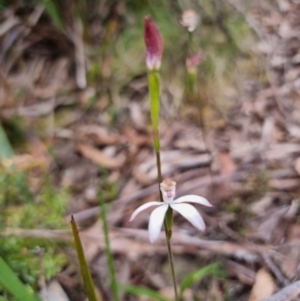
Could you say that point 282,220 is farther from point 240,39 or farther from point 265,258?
point 240,39

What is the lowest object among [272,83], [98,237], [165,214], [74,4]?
[98,237]

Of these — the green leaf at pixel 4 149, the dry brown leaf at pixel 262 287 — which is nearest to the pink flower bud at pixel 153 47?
the dry brown leaf at pixel 262 287

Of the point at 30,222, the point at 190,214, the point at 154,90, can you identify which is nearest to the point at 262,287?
the point at 190,214

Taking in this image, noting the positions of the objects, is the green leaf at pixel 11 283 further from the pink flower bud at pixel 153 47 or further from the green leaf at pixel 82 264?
the pink flower bud at pixel 153 47

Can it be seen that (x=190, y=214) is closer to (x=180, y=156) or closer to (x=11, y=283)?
(x=11, y=283)

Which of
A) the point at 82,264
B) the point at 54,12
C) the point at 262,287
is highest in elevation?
the point at 54,12

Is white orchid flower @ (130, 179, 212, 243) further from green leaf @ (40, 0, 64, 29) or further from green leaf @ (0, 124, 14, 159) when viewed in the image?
green leaf @ (40, 0, 64, 29)

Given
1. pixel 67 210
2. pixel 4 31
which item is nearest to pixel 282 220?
pixel 67 210

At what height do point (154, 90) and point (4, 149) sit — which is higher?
point (154, 90)
